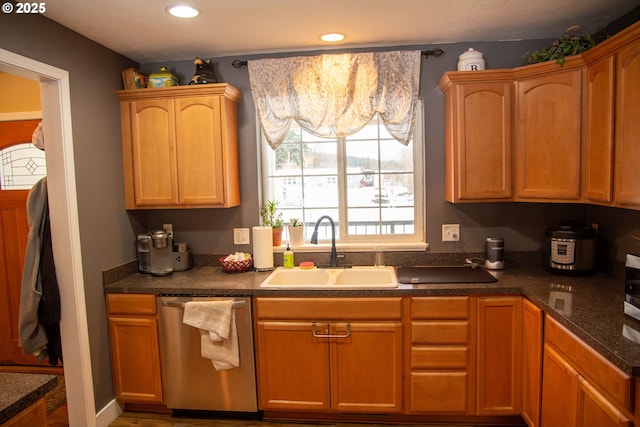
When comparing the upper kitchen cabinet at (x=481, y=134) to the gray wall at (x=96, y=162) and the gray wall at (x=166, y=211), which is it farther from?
the gray wall at (x=96, y=162)

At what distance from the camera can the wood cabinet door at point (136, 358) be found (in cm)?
254

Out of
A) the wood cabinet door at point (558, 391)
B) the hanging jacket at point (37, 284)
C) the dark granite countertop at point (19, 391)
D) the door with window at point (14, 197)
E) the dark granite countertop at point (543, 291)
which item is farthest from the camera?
the door with window at point (14, 197)

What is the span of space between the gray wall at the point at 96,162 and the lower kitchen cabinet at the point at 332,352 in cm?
100

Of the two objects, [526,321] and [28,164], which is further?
[28,164]

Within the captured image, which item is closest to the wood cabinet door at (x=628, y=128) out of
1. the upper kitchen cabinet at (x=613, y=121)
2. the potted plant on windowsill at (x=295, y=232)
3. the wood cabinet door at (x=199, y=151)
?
the upper kitchen cabinet at (x=613, y=121)

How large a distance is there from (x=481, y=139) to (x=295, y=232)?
4.56 feet

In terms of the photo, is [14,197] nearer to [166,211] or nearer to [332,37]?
[166,211]

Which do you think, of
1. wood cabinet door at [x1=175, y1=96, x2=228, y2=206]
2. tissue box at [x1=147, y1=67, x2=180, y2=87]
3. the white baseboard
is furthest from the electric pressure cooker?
the white baseboard

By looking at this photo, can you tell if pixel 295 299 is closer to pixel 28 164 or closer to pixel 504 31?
pixel 504 31

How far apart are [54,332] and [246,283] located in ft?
3.73

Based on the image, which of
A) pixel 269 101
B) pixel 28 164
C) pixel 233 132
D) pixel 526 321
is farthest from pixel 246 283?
pixel 28 164

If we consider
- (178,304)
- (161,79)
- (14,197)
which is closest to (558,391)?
(178,304)

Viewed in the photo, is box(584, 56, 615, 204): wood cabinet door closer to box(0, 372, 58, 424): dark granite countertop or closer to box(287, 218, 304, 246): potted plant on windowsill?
box(287, 218, 304, 246): potted plant on windowsill

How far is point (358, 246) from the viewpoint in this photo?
2893 mm
